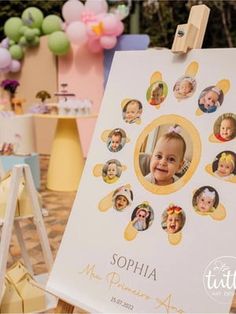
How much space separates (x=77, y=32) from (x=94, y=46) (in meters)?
0.28

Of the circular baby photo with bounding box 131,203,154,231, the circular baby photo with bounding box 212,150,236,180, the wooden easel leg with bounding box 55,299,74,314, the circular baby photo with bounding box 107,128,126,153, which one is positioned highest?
the circular baby photo with bounding box 212,150,236,180

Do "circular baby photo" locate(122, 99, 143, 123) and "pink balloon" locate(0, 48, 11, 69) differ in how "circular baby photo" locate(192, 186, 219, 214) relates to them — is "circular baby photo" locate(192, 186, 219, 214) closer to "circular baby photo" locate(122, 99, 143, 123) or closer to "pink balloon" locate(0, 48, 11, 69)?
"circular baby photo" locate(122, 99, 143, 123)

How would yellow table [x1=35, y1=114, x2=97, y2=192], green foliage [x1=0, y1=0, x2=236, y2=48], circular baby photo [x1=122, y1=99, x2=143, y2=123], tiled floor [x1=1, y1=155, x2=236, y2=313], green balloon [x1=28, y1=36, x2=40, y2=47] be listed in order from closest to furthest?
circular baby photo [x1=122, y1=99, x2=143, y2=123] < tiled floor [x1=1, y1=155, x2=236, y2=313] < yellow table [x1=35, y1=114, x2=97, y2=192] < green balloon [x1=28, y1=36, x2=40, y2=47] < green foliage [x1=0, y1=0, x2=236, y2=48]

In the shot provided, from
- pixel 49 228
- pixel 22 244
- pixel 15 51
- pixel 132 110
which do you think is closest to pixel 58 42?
pixel 15 51

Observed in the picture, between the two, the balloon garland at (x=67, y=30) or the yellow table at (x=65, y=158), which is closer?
the yellow table at (x=65, y=158)

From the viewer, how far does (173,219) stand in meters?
1.08

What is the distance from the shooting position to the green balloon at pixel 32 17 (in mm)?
4551

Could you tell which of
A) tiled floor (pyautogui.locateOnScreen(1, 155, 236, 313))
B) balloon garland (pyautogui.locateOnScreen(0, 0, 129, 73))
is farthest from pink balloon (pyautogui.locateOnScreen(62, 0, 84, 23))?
tiled floor (pyautogui.locateOnScreen(1, 155, 236, 313))

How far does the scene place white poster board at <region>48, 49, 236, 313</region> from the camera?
1012 mm

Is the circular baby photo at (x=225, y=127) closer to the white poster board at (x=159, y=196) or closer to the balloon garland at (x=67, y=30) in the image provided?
the white poster board at (x=159, y=196)

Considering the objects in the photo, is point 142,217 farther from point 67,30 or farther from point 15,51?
point 15,51

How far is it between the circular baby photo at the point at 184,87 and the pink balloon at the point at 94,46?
341cm

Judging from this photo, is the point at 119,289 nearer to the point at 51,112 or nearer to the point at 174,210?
the point at 174,210

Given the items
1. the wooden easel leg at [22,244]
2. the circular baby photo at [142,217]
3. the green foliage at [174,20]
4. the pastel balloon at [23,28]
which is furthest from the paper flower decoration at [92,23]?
the circular baby photo at [142,217]
